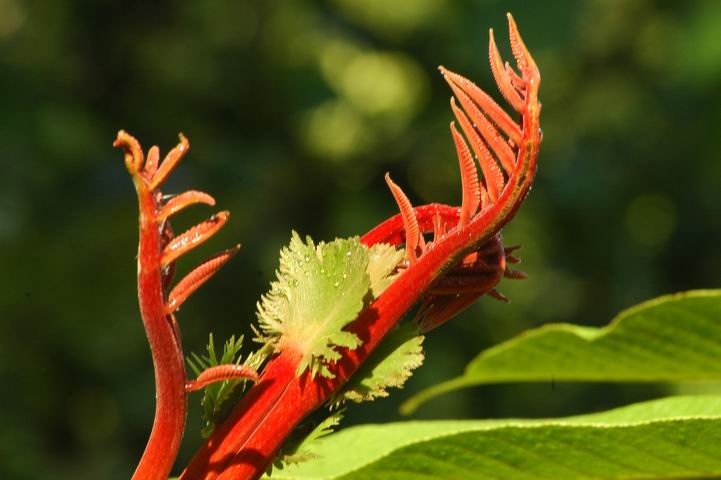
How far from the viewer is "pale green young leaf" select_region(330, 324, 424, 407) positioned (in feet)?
2.47

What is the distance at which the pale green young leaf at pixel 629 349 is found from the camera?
119cm

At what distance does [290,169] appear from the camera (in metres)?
5.47

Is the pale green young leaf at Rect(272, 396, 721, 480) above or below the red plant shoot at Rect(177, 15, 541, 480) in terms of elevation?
below

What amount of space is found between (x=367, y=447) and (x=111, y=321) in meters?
3.94

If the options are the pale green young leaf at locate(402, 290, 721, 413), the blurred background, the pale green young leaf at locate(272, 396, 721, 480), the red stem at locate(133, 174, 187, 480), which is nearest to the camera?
the red stem at locate(133, 174, 187, 480)

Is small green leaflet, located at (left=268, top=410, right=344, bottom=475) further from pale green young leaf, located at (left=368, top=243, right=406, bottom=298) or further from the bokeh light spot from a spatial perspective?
the bokeh light spot

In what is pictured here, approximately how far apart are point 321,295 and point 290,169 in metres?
4.73

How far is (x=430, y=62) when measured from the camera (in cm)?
558

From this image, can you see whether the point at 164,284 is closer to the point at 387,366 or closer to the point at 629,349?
the point at 387,366

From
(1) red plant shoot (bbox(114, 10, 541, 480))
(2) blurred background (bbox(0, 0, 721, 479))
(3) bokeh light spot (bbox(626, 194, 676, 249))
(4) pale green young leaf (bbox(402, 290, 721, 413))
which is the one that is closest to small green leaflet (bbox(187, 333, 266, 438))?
(1) red plant shoot (bbox(114, 10, 541, 480))

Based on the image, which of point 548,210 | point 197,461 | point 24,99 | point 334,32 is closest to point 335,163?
point 334,32

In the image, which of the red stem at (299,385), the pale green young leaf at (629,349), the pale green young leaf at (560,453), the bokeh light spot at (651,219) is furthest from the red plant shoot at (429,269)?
the bokeh light spot at (651,219)

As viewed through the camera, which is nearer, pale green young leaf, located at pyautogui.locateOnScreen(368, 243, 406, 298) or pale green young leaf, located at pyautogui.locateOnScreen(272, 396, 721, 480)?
pale green young leaf, located at pyautogui.locateOnScreen(368, 243, 406, 298)

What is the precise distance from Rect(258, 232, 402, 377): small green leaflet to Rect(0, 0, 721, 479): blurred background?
12.6 ft
